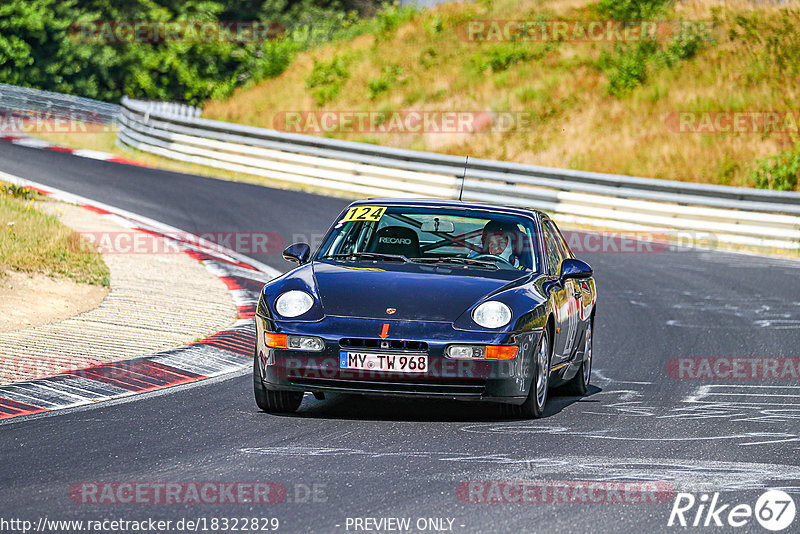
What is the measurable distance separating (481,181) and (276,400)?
17.5 m

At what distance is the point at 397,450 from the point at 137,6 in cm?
5084

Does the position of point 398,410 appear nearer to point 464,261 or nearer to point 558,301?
point 464,261

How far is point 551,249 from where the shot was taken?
903 cm

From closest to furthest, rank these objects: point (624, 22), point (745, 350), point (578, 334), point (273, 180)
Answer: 1. point (578, 334)
2. point (745, 350)
3. point (273, 180)
4. point (624, 22)

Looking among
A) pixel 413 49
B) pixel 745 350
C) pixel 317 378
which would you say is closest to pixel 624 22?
pixel 413 49

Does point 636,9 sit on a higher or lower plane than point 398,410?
higher

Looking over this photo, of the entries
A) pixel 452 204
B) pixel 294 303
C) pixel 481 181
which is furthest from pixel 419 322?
pixel 481 181

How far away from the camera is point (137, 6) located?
2144 inches

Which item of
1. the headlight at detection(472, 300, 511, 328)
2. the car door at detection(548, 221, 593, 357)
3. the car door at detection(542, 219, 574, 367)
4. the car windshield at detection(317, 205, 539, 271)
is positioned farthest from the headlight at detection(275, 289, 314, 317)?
the car door at detection(548, 221, 593, 357)

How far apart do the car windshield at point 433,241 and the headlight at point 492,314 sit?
0.86 metres

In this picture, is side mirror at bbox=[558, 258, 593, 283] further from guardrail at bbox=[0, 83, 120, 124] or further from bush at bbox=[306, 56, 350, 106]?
guardrail at bbox=[0, 83, 120, 124]

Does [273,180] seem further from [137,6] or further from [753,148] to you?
[137,6]

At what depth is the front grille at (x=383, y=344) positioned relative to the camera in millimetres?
7188

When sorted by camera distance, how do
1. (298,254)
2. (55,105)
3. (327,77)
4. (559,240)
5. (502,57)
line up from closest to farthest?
(298,254) → (559,240) → (502,57) → (55,105) → (327,77)
